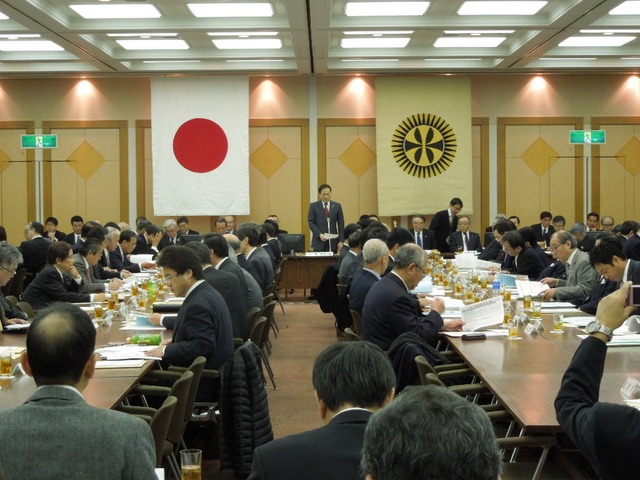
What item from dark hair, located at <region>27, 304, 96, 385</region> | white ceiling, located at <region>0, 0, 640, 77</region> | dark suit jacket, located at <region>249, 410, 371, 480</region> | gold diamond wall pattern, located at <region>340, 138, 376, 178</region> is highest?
white ceiling, located at <region>0, 0, 640, 77</region>

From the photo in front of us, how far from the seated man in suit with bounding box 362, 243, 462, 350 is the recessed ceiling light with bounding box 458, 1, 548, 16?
25.7 feet

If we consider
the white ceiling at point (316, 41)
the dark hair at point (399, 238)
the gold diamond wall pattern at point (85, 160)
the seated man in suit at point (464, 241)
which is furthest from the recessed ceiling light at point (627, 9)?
the gold diamond wall pattern at point (85, 160)

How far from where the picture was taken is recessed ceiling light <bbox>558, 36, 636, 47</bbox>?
15531mm

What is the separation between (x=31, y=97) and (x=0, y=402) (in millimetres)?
15326

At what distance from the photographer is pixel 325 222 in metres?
16.0

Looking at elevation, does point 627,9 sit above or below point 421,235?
above

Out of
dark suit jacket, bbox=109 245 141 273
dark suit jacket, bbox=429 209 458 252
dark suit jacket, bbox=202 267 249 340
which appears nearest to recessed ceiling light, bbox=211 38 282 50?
dark suit jacket, bbox=429 209 458 252

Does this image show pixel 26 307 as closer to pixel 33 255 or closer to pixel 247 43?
pixel 33 255

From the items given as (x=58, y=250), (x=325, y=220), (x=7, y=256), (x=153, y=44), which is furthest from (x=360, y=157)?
(x=7, y=256)

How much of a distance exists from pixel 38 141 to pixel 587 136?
1054cm

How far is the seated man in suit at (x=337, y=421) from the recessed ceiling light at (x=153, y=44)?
13312 mm

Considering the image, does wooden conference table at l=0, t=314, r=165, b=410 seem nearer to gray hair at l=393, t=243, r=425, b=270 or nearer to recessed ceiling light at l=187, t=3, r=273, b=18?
gray hair at l=393, t=243, r=425, b=270

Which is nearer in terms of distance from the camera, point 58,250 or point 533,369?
point 533,369

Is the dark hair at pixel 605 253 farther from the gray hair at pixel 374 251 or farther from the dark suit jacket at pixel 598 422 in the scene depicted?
the dark suit jacket at pixel 598 422
